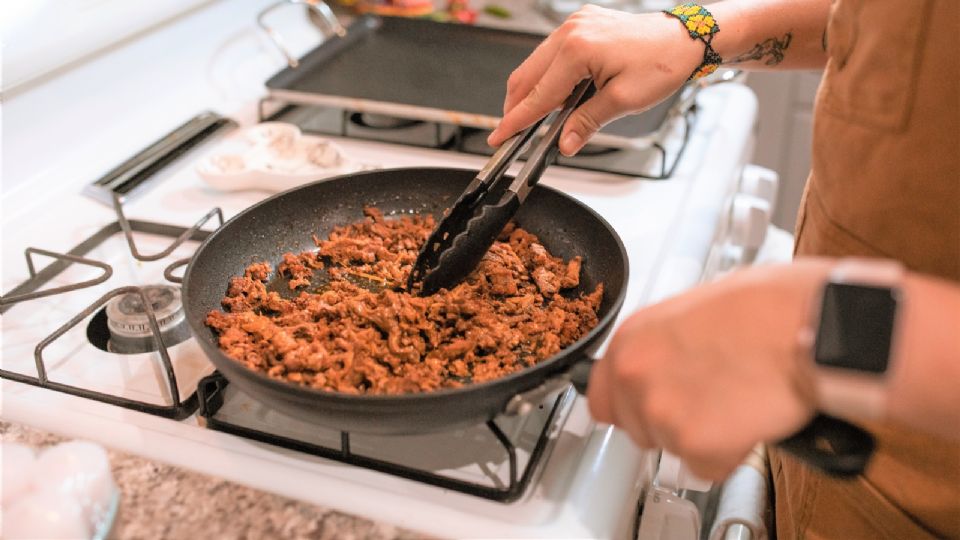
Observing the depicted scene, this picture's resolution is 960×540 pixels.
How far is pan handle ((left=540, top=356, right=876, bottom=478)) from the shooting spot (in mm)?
469

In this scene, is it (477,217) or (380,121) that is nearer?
(477,217)

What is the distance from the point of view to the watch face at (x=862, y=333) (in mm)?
444

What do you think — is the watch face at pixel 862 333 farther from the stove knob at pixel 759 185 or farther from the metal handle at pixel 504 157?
the stove knob at pixel 759 185

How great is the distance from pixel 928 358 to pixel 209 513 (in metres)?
0.49

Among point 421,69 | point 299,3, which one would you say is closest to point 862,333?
point 421,69

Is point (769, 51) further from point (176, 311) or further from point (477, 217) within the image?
point (176, 311)

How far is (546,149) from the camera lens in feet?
2.66

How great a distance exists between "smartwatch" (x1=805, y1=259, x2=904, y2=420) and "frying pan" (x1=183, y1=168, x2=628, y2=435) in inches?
8.0

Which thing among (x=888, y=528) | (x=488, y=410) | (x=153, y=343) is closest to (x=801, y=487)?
(x=888, y=528)

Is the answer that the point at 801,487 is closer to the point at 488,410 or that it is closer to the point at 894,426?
the point at 894,426

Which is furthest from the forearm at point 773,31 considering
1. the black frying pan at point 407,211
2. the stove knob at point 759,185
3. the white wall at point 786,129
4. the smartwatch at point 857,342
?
the white wall at point 786,129

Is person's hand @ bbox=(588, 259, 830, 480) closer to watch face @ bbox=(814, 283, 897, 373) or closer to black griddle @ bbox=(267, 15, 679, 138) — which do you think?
watch face @ bbox=(814, 283, 897, 373)

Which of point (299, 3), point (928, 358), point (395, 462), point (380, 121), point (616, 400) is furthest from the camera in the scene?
point (299, 3)

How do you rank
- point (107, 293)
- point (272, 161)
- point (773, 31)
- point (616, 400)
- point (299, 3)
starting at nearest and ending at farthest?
point (616, 400) < point (107, 293) < point (773, 31) < point (272, 161) < point (299, 3)
